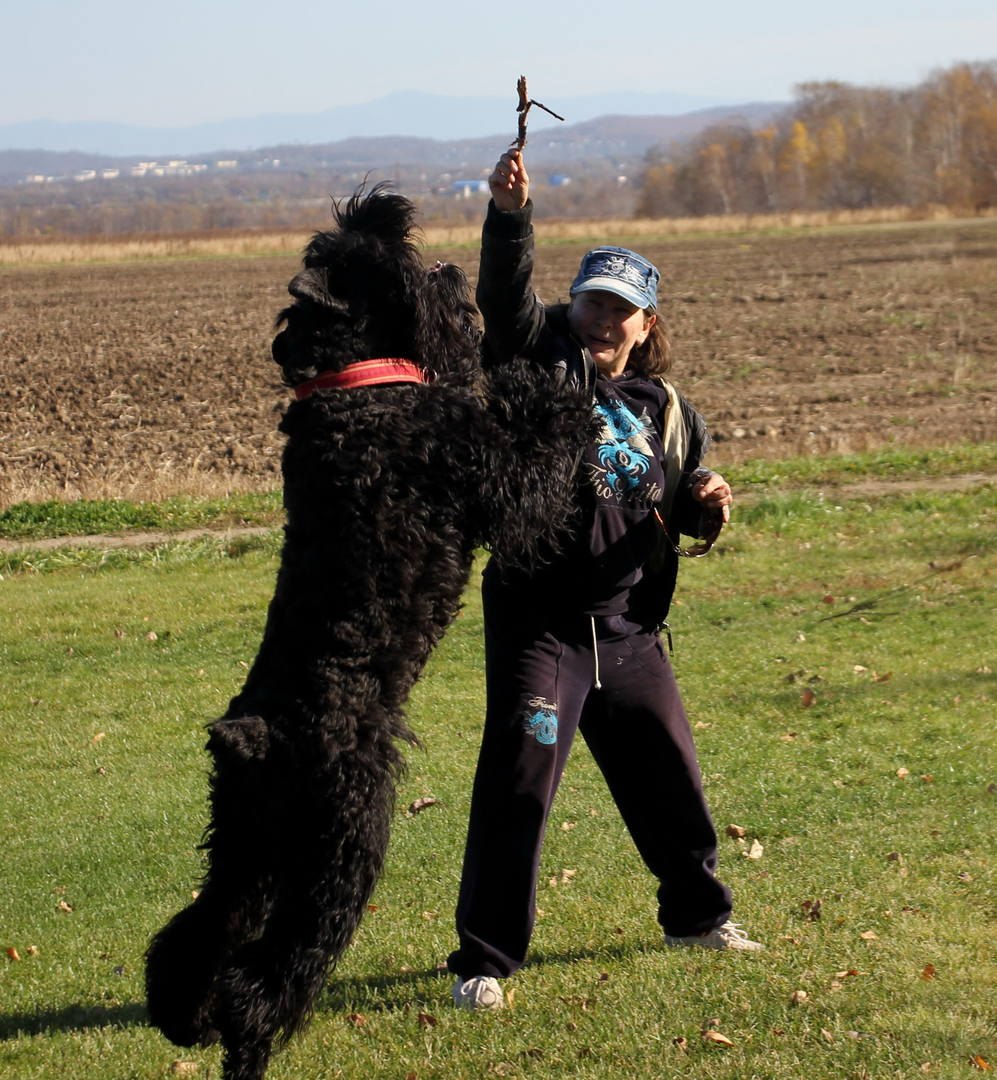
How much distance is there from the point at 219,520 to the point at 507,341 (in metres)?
9.20

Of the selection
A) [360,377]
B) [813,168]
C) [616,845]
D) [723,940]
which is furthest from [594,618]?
[813,168]

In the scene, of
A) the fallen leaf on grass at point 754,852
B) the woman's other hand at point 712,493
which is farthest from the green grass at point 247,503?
the woman's other hand at point 712,493

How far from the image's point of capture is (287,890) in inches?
135

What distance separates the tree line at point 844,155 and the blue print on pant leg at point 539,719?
78.8 m

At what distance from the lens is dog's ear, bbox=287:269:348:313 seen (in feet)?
10.8

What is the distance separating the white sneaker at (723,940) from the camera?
4.54 m

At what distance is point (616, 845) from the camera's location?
18.9 feet

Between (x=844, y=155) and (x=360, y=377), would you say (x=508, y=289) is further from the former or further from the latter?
(x=844, y=155)

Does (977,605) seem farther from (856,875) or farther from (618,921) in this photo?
(618,921)

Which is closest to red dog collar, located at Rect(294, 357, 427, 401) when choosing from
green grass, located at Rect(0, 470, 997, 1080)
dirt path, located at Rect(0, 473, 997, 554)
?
green grass, located at Rect(0, 470, 997, 1080)

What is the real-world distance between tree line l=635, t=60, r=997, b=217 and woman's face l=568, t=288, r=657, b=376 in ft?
257

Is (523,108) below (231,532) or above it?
above

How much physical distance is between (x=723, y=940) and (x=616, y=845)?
4.07ft

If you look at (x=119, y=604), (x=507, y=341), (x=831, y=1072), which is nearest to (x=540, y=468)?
(x=507, y=341)
